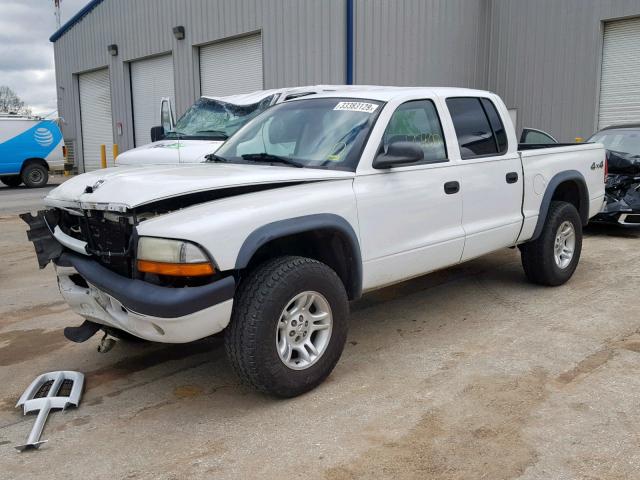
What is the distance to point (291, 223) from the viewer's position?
3.54 metres

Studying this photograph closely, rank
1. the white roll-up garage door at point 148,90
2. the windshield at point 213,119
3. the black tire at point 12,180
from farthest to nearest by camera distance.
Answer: the white roll-up garage door at point 148,90
the black tire at point 12,180
the windshield at point 213,119

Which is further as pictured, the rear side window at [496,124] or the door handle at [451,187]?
the rear side window at [496,124]

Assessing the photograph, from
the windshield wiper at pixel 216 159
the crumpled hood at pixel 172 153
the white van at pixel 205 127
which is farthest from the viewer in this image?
the white van at pixel 205 127

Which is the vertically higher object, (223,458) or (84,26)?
(84,26)

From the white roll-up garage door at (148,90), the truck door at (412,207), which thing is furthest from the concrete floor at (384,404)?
the white roll-up garage door at (148,90)

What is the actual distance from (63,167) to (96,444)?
18.8 metres

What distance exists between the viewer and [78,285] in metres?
3.79

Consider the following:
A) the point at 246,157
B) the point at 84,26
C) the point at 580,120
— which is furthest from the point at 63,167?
the point at 246,157

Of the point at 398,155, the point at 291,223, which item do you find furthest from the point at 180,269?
the point at 398,155

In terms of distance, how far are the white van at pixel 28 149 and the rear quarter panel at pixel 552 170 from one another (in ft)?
57.1

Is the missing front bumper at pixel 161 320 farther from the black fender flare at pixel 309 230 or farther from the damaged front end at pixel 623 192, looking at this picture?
the damaged front end at pixel 623 192

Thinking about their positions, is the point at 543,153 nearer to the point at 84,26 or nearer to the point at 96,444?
the point at 96,444

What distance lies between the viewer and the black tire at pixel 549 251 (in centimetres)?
576

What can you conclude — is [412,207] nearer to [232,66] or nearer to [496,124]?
[496,124]
